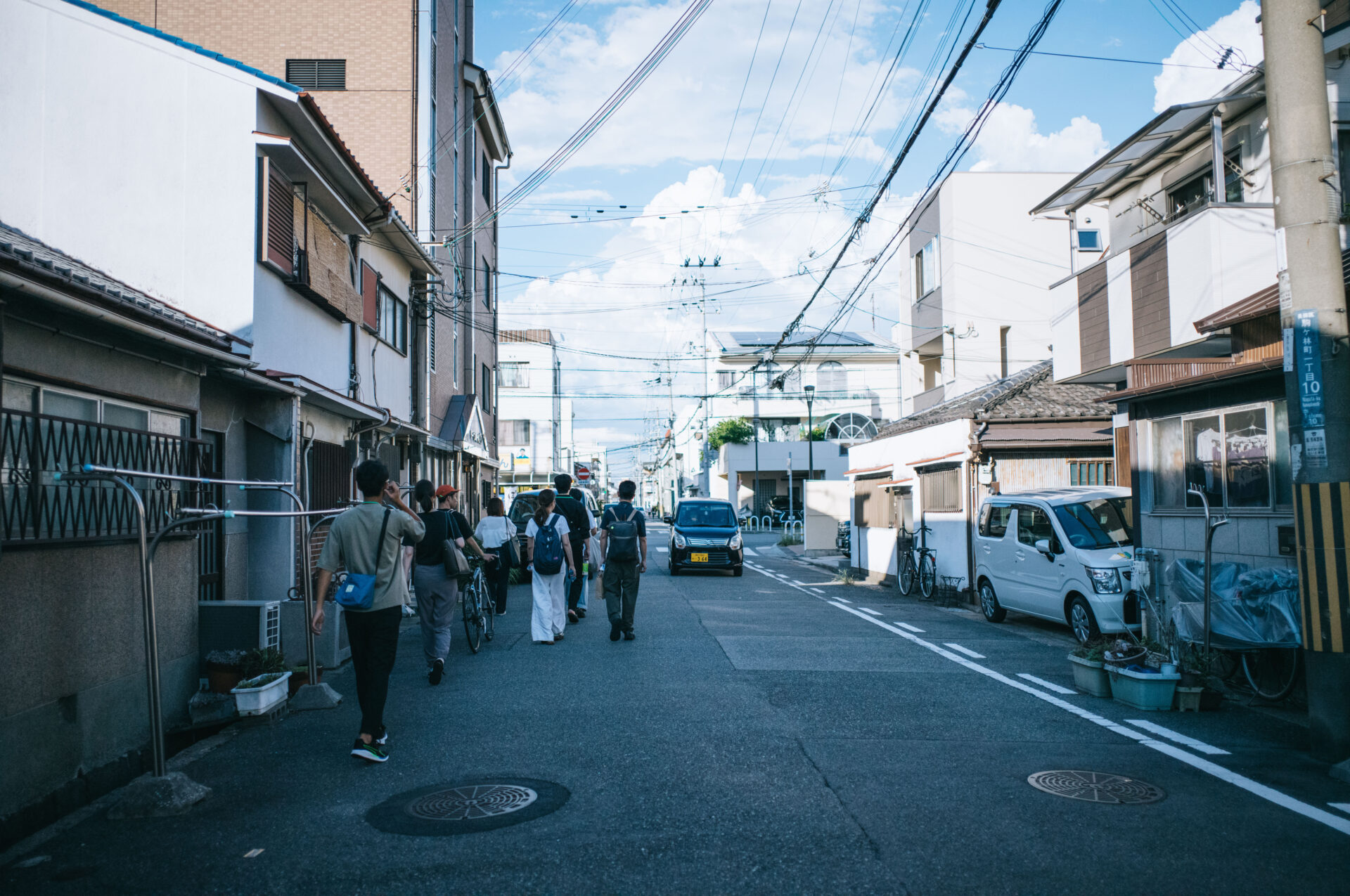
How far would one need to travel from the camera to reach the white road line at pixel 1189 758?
4863 millimetres

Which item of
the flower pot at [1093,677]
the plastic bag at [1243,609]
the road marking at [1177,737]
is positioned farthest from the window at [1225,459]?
the road marking at [1177,737]

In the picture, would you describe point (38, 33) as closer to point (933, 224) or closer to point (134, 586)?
point (134, 586)

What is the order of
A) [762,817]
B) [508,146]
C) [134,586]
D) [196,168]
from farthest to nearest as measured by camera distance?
[508,146] → [196,168] → [134,586] → [762,817]

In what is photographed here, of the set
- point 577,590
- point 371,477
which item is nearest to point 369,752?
point 371,477

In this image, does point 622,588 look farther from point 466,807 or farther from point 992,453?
point 992,453

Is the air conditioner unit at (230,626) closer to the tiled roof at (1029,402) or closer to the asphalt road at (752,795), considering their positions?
the asphalt road at (752,795)

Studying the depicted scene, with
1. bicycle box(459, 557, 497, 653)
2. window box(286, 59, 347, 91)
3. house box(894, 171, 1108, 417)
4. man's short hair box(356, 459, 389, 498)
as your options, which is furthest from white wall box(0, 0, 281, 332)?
house box(894, 171, 1108, 417)

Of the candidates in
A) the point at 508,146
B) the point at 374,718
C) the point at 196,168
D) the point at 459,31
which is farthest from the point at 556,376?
the point at 374,718

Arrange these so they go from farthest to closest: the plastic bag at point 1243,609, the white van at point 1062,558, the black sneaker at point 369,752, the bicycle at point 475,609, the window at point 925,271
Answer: the window at point 925,271, the white van at point 1062,558, the bicycle at point 475,609, the plastic bag at point 1243,609, the black sneaker at point 369,752

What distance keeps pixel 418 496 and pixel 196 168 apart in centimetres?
426

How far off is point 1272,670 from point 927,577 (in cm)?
997

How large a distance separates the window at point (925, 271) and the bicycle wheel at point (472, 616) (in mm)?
19067

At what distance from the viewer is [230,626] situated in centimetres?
763

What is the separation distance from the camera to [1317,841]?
4.46m
